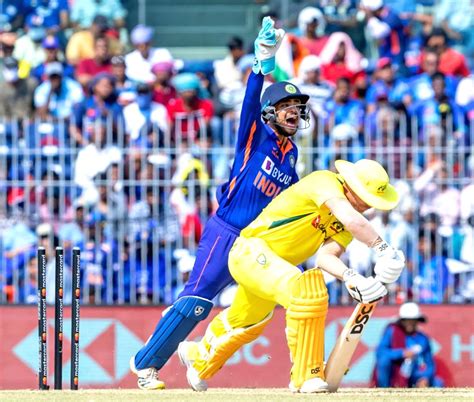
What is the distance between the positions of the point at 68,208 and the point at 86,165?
1.48 ft

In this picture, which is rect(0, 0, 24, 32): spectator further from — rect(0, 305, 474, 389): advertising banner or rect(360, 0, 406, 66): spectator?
rect(0, 305, 474, 389): advertising banner

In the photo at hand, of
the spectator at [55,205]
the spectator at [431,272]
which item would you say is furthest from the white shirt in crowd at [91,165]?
the spectator at [431,272]

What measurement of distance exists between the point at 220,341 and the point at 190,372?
1.43ft

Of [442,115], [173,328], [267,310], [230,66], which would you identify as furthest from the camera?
[230,66]

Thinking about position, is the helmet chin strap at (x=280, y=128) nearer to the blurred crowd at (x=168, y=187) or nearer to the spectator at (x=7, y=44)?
the blurred crowd at (x=168, y=187)

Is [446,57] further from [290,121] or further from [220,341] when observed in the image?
[220,341]

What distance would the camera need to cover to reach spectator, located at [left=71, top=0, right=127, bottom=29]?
16.8 meters

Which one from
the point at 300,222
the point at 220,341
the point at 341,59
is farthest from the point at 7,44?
the point at 300,222

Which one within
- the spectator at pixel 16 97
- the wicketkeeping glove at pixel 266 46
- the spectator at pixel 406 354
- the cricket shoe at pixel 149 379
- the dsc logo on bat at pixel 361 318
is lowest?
the spectator at pixel 406 354

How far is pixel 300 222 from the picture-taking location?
888 cm

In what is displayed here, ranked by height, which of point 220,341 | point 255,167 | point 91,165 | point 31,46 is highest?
point 31,46

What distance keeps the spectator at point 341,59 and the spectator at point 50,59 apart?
289 cm

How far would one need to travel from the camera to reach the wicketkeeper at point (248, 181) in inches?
379

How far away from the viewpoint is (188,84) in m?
14.9
